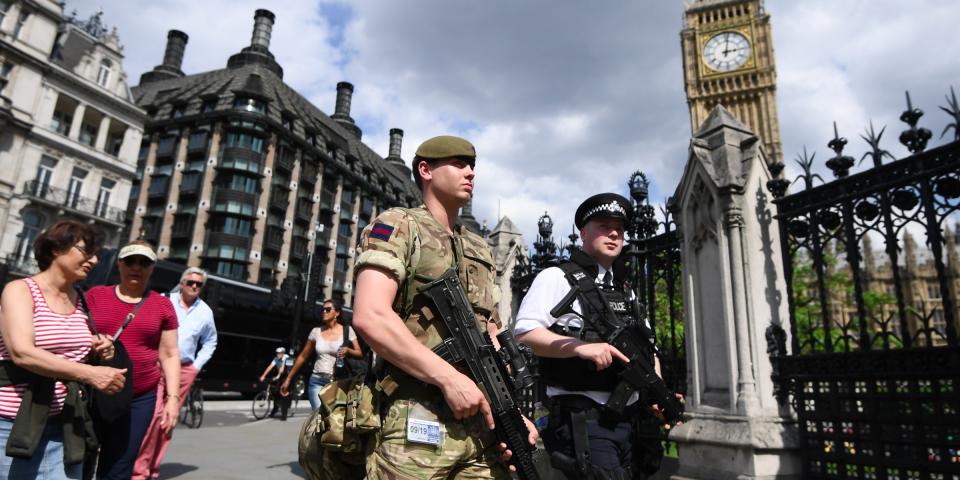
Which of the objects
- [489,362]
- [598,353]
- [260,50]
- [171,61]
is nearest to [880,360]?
[598,353]

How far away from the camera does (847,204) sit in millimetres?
4602

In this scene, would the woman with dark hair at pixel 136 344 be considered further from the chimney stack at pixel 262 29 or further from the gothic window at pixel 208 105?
the chimney stack at pixel 262 29

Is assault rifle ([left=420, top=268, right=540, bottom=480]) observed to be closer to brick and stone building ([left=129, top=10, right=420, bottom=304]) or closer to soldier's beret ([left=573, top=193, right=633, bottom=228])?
soldier's beret ([left=573, top=193, right=633, bottom=228])

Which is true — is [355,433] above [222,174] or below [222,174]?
below

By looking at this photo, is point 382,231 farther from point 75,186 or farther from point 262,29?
point 262,29

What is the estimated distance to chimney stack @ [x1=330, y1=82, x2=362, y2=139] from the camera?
7094 centimetres

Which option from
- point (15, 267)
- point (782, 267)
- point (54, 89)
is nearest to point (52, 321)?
point (782, 267)

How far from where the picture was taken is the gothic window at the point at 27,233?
28.1 metres

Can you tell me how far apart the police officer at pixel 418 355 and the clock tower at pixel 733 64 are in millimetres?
59015

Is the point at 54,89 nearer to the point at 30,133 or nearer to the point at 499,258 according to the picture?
the point at 30,133

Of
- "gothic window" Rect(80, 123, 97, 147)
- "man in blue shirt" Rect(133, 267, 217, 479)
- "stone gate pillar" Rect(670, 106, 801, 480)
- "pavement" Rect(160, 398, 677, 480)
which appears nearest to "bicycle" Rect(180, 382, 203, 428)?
"pavement" Rect(160, 398, 677, 480)

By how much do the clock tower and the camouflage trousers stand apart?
59.2 m

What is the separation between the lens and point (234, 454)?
7.07m

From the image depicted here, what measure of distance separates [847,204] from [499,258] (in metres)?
4.86
